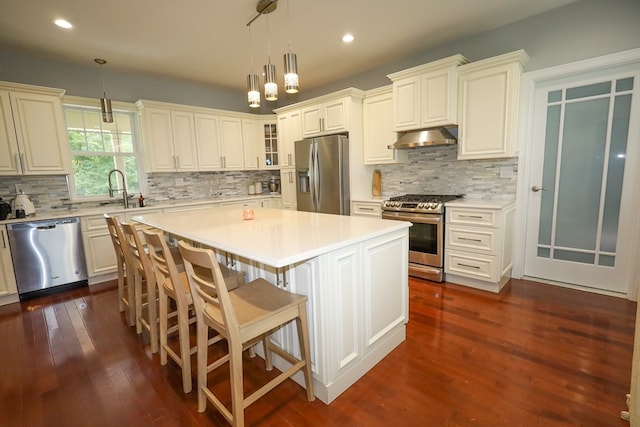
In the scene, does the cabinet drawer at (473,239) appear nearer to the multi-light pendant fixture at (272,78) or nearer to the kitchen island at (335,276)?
the kitchen island at (335,276)

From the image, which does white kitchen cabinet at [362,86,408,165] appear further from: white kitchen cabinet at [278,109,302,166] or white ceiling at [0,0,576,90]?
white kitchen cabinet at [278,109,302,166]

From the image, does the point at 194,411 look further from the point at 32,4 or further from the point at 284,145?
the point at 284,145

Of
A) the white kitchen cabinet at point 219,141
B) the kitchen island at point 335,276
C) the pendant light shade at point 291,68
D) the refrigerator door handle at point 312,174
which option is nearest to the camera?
the kitchen island at point 335,276

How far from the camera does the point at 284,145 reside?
4.80 metres

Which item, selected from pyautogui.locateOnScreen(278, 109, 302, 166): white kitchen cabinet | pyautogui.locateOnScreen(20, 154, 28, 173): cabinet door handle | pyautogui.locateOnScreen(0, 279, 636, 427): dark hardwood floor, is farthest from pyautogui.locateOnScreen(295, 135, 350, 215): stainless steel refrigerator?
pyautogui.locateOnScreen(20, 154, 28, 173): cabinet door handle

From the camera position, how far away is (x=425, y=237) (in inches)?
129

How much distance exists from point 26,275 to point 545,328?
16.1 feet

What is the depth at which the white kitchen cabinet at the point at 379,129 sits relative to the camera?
3.79 metres

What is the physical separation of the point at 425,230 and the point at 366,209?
0.88 meters

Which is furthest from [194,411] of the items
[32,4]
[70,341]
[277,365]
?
[32,4]

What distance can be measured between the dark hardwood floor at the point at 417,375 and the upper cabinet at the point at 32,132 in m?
1.68

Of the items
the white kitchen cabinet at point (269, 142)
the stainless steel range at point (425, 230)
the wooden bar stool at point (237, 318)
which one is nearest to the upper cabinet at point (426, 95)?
the stainless steel range at point (425, 230)

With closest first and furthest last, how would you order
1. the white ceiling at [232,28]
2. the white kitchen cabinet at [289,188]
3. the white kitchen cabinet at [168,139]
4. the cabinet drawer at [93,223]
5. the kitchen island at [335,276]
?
the kitchen island at [335,276] < the white ceiling at [232,28] < the cabinet drawer at [93,223] < the white kitchen cabinet at [168,139] < the white kitchen cabinet at [289,188]

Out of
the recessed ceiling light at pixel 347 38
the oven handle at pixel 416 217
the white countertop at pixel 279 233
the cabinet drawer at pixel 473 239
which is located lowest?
the cabinet drawer at pixel 473 239
